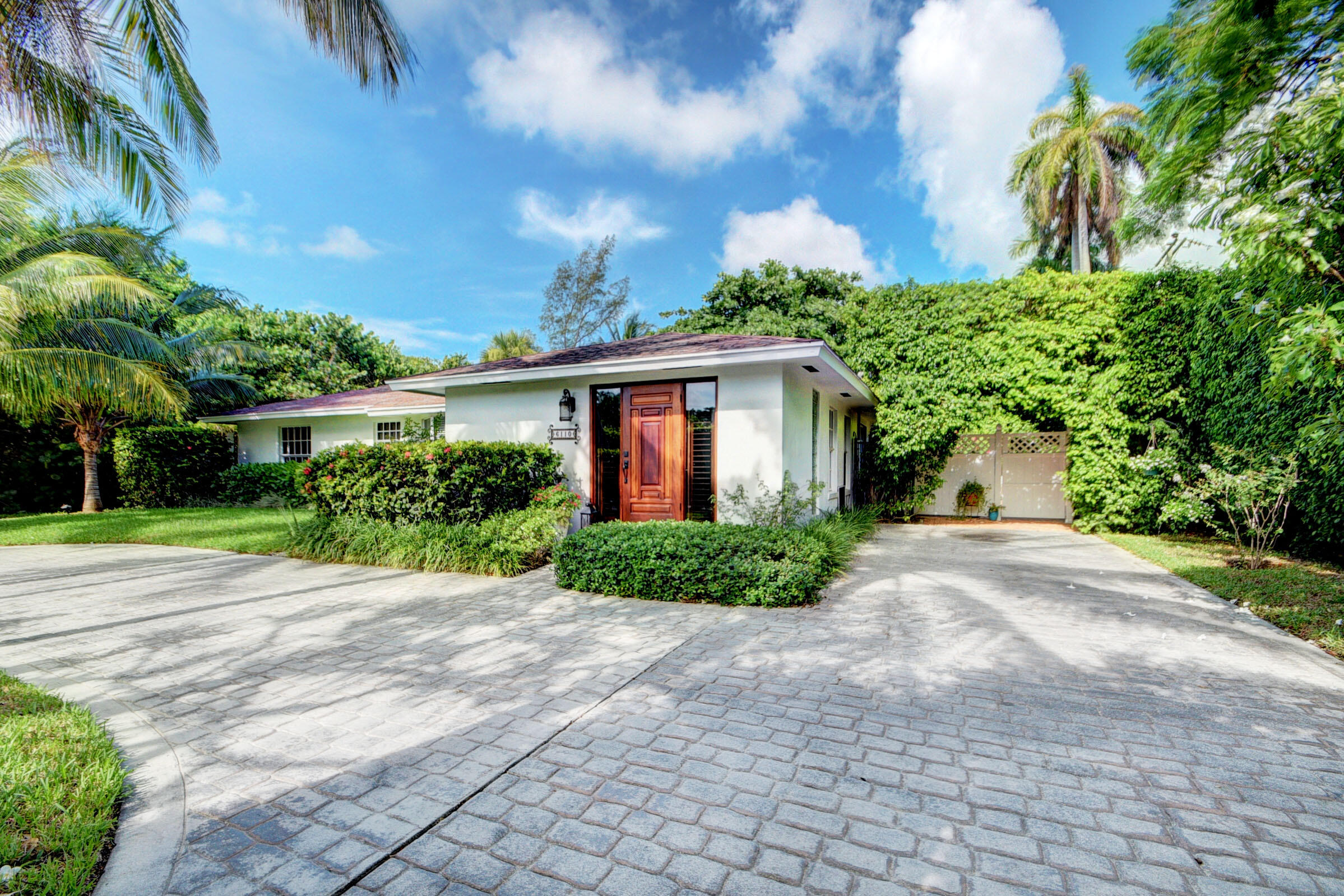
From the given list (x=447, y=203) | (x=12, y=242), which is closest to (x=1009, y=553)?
(x=12, y=242)

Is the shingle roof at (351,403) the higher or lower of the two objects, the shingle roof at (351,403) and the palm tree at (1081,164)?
the lower

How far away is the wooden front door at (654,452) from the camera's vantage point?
8297mm

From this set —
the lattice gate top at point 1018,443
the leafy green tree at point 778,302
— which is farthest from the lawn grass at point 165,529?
the lattice gate top at point 1018,443

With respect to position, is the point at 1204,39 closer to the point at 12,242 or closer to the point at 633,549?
the point at 633,549

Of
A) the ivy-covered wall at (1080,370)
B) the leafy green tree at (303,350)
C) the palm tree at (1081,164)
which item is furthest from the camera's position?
the leafy green tree at (303,350)

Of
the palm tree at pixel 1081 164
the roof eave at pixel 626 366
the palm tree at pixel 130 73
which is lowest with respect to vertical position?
the roof eave at pixel 626 366

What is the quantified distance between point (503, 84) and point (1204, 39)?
433 inches

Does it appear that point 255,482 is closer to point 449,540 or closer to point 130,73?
point 449,540

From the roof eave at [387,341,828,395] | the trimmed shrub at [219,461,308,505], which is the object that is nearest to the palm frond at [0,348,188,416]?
the trimmed shrub at [219,461,308,505]

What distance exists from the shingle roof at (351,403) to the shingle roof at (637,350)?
4583 millimetres

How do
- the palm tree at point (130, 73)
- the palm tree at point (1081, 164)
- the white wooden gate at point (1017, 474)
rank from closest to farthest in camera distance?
the palm tree at point (130, 73), the white wooden gate at point (1017, 474), the palm tree at point (1081, 164)

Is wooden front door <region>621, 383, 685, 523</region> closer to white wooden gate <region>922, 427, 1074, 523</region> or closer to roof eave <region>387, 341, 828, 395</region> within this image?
roof eave <region>387, 341, 828, 395</region>

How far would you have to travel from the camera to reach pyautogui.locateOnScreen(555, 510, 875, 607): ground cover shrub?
17.6ft

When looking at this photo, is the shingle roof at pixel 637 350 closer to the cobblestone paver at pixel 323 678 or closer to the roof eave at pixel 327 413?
the cobblestone paver at pixel 323 678
